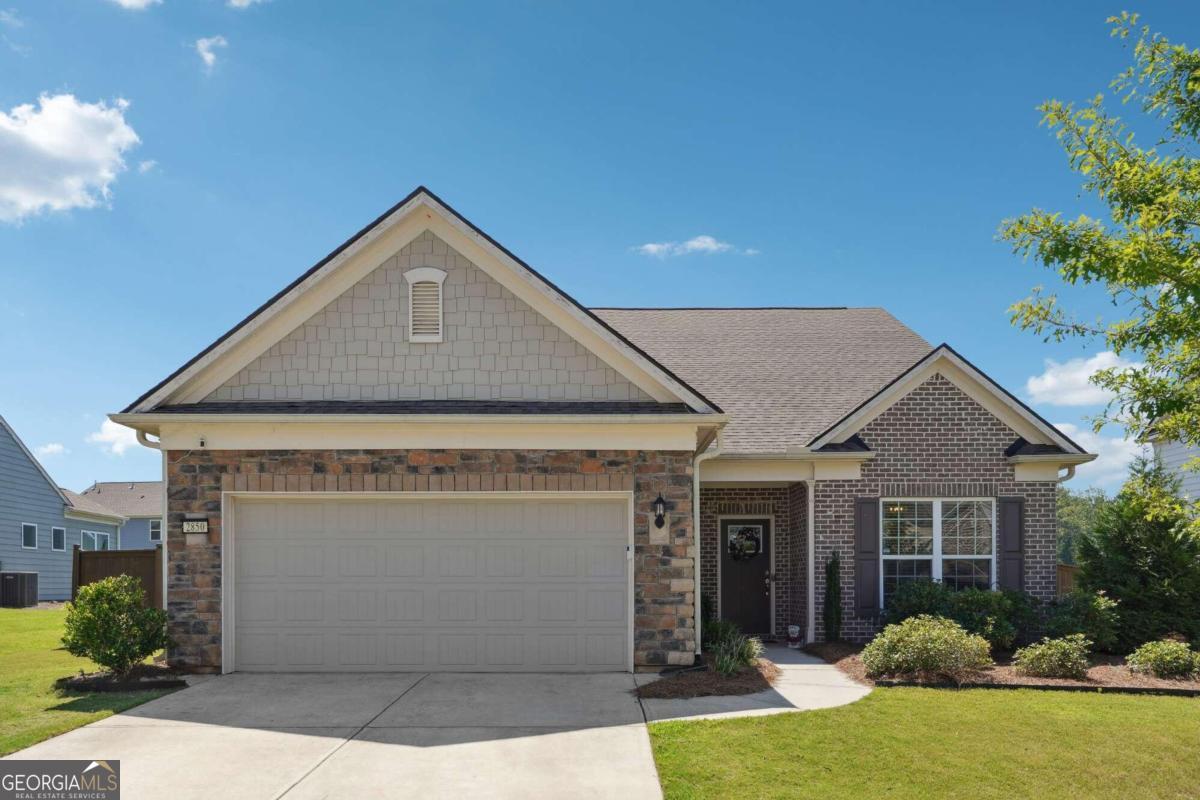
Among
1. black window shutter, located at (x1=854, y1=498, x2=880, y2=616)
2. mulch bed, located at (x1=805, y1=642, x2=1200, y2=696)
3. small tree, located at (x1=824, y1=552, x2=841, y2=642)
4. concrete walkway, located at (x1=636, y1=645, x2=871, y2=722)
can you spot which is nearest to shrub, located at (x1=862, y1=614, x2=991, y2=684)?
mulch bed, located at (x1=805, y1=642, x2=1200, y2=696)

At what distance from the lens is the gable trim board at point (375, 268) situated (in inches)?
466

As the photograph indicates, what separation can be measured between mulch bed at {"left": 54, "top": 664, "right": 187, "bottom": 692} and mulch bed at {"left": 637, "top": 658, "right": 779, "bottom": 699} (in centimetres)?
558

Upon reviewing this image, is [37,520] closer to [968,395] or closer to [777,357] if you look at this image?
[777,357]

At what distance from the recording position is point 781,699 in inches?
400

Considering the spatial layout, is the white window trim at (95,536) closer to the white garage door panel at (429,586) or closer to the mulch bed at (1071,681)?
the white garage door panel at (429,586)

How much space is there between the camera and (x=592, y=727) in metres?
8.90

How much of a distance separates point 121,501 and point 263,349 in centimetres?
3548

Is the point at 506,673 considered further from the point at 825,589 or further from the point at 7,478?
the point at 7,478

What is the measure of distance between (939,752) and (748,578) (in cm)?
809

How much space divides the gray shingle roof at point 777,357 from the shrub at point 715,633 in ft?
9.17

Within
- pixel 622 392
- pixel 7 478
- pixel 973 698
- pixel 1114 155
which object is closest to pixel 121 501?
pixel 7 478

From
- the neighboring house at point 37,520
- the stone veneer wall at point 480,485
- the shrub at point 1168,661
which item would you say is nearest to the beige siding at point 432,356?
the stone veneer wall at point 480,485

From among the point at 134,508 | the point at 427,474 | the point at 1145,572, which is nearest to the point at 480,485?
the point at 427,474

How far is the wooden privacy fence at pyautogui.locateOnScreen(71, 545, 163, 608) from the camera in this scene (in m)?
16.4
